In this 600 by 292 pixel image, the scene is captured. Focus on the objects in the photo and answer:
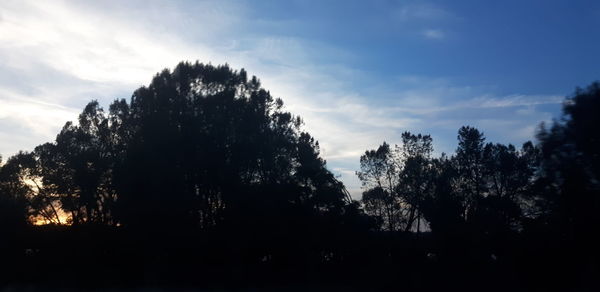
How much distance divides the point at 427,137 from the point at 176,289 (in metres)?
25.5

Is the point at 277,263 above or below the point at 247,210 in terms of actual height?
below

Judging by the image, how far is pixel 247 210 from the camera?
1524 inches

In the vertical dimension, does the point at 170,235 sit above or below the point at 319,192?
below

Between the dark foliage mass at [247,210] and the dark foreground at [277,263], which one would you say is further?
the dark foliage mass at [247,210]

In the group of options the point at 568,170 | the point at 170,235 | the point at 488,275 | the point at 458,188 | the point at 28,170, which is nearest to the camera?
the point at 568,170

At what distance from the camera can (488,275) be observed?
30844mm

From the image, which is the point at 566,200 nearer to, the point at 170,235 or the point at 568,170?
the point at 568,170

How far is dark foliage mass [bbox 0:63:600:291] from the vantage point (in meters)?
34.4

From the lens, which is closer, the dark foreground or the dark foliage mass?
the dark foreground

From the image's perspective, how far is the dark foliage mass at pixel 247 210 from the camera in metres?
34.4

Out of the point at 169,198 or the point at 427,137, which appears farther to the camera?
the point at 427,137

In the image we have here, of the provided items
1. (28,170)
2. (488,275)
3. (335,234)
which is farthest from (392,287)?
(28,170)

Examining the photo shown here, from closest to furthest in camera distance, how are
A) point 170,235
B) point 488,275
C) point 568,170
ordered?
point 568,170 < point 488,275 < point 170,235

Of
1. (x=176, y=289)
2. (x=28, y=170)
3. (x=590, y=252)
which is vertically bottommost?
(x=176, y=289)
